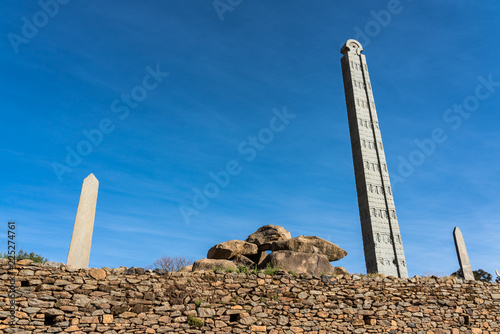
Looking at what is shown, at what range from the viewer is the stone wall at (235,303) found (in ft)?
28.7

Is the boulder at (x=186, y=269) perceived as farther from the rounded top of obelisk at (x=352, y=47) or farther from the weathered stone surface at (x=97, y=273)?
the rounded top of obelisk at (x=352, y=47)

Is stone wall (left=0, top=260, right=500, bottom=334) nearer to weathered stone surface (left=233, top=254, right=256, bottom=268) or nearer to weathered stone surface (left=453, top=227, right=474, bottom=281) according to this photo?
weathered stone surface (left=453, top=227, right=474, bottom=281)

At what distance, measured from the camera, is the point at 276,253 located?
38.9 ft

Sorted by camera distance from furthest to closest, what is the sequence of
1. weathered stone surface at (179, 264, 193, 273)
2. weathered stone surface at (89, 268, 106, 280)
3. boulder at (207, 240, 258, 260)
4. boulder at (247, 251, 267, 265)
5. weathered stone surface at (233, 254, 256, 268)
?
1. boulder at (247, 251, 267, 265)
2. boulder at (207, 240, 258, 260)
3. weathered stone surface at (233, 254, 256, 268)
4. weathered stone surface at (179, 264, 193, 273)
5. weathered stone surface at (89, 268, 106, 280)

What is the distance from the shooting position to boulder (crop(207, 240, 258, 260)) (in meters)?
13.2

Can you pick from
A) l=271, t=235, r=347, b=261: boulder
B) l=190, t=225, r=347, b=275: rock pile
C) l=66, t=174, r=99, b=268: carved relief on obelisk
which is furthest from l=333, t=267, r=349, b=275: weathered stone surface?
l=66, t=174, r=99, b=268: carved relief on obelisk

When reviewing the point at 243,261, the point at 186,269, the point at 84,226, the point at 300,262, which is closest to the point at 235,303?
the point at 186,269

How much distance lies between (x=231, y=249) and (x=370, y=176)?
25.0ft

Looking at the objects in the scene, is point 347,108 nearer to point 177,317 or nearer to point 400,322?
point 400,322

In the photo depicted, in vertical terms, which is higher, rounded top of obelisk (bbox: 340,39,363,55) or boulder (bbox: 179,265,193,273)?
rounded top of obelisk (bbox: 340,39,363,55)

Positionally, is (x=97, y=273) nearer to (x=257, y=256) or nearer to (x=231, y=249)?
(x=231, y=249)

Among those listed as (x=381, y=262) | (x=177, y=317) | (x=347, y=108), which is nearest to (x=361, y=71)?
(x=347, y=108)

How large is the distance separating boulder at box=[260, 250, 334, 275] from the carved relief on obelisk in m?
5.42

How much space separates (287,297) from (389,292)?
3.51 metres
